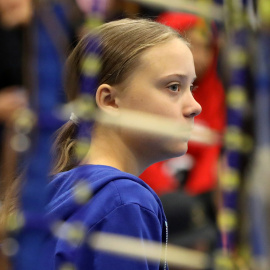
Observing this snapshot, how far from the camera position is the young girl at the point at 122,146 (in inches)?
42.8

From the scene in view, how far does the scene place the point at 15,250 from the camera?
2.61 ft

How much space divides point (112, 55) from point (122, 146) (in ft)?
0.59

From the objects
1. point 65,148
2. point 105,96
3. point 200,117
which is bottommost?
point 200,117

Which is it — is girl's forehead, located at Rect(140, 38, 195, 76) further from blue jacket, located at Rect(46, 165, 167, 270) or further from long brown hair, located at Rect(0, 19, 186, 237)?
blue jacket, located at Rect(46, 165, 167, 270)

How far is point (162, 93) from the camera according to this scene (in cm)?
125

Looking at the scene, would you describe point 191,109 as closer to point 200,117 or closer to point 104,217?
point 104,217

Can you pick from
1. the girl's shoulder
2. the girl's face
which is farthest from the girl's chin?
the girl's shoulder

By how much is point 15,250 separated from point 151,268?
1.26ft

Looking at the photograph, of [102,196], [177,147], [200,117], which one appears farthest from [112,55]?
[200,117]

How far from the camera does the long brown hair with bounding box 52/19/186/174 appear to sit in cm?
131

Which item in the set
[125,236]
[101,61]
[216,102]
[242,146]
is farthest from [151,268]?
[216,102]

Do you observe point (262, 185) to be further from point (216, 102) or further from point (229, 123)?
point (216, 102)

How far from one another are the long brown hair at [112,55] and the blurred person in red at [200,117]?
0.79 metres

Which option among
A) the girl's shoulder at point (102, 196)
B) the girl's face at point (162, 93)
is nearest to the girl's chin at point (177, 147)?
the girl's face at point (162, 93)
